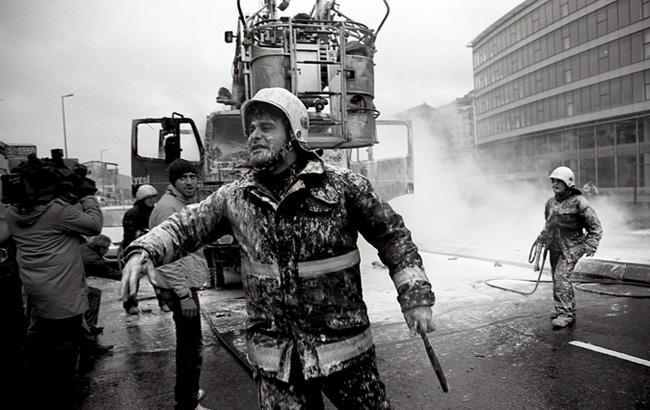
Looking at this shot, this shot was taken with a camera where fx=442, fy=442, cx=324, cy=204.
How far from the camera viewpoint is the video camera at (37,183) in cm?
327

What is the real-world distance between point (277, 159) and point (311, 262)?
0.51 meters

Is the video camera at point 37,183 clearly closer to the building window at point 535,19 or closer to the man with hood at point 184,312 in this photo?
the man with hood at point 184,312

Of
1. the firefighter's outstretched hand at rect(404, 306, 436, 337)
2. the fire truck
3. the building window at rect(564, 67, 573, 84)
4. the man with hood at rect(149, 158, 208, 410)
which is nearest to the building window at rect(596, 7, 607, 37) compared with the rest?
the building window at rect(564, 67, 573, 84)

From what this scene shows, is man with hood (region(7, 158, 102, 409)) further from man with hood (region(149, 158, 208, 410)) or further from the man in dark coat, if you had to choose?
the man in dark coat

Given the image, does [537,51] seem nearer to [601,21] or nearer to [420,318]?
[601,21]

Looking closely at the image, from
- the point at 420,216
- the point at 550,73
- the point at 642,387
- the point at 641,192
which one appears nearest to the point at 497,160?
the point at 550,73

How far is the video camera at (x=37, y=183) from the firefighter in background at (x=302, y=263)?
1871 mm

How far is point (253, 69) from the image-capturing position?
6496 millimetres

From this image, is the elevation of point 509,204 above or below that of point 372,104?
below

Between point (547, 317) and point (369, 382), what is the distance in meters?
4.61

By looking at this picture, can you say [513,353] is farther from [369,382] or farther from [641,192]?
[641,192]

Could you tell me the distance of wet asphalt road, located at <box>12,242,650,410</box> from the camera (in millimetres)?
3549

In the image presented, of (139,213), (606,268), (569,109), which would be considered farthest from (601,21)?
(139,213)

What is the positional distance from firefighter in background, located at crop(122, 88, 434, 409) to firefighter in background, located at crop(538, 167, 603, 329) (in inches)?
165
